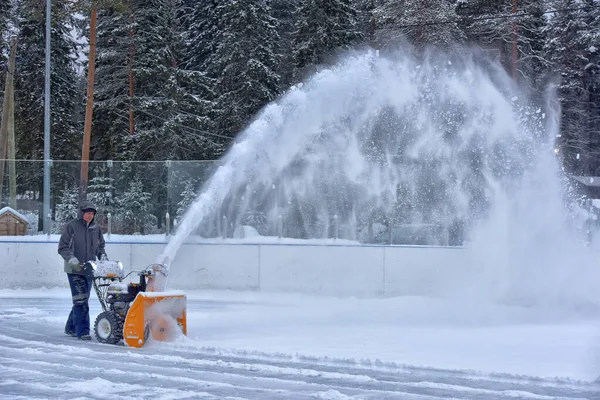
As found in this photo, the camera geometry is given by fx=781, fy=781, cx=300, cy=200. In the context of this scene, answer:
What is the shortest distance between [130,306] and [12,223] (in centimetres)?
1033

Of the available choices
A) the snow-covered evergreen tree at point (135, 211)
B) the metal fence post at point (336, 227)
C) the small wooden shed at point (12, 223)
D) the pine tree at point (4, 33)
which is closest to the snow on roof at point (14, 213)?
the small wooden shed at point (12, 223)

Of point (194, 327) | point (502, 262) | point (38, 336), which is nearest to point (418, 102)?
point (502, 262)

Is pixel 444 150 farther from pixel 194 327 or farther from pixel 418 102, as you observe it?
pixel 194 327

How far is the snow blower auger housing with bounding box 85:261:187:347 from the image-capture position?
9984 millimetres

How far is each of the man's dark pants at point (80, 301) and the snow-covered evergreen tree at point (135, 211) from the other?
805 centimetres

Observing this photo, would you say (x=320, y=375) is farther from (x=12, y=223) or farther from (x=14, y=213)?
(x=14, y=213)

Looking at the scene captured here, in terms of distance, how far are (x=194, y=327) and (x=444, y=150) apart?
979 cm

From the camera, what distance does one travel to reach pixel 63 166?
2009 cm

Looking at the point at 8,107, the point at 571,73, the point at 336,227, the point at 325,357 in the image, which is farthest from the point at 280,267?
the point at 571,73

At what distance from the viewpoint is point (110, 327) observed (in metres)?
10.3

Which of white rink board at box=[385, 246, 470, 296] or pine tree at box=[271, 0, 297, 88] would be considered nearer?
white rink board at box=[385, 246, 470, 296]

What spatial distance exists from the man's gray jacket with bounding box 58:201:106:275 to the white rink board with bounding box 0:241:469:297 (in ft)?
22.1

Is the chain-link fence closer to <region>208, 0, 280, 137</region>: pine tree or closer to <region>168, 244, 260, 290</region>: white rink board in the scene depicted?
<region>168, 244, 260, 290</region>: white rink board

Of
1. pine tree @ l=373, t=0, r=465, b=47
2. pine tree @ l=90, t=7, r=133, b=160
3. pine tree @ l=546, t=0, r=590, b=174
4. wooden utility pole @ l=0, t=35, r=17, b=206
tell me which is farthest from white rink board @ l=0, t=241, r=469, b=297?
pine tree @ l=546, t=0, r=590, b=174
